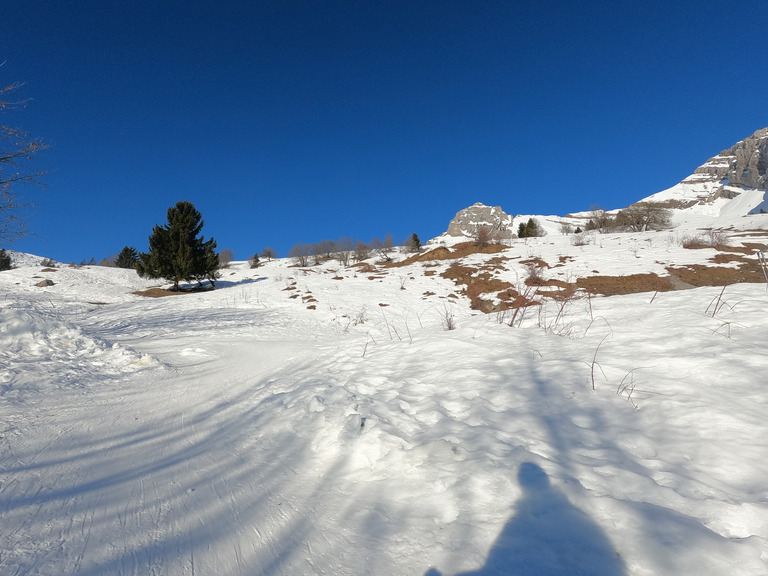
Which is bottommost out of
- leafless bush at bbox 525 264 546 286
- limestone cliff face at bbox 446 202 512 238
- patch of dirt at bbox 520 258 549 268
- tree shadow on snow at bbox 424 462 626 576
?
tree shadow on snow at bbox 424 462 626 576

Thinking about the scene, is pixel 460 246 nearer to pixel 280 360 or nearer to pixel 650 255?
pixel 650 255

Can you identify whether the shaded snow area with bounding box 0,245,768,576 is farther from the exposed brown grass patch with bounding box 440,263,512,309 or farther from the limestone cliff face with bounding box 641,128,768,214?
the limestone cliff face with bounding box 641,128,768,214

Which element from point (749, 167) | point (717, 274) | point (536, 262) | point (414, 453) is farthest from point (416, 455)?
point (749, 167)

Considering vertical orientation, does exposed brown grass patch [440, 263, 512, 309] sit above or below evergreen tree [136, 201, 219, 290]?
below

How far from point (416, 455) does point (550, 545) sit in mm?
891

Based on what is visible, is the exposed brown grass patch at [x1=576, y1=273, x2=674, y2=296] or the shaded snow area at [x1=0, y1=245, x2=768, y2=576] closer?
the shaded snow area at [x1=0, y1=245, x2=768, y2=576]

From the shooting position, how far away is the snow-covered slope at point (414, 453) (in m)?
1.38

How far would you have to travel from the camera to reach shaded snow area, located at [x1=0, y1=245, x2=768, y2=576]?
137cm

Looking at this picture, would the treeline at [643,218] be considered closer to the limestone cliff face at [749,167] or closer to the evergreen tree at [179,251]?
the evergreen tree at [179,251]

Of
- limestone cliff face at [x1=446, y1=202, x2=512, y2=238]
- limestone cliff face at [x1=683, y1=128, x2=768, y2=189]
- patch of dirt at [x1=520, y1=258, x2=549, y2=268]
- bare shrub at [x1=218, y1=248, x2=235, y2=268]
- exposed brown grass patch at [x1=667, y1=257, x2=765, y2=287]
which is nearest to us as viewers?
exposed brown grass patch at [x1=667, y1=257, x2=765, y2=287]

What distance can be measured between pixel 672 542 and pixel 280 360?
5.23 m

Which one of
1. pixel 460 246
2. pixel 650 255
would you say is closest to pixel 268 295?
pixel 460 246

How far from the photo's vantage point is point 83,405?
3195 mm

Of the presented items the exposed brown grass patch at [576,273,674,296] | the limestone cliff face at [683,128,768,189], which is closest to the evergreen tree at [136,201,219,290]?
the exposed brown grass patch at [576,273,674,296]
